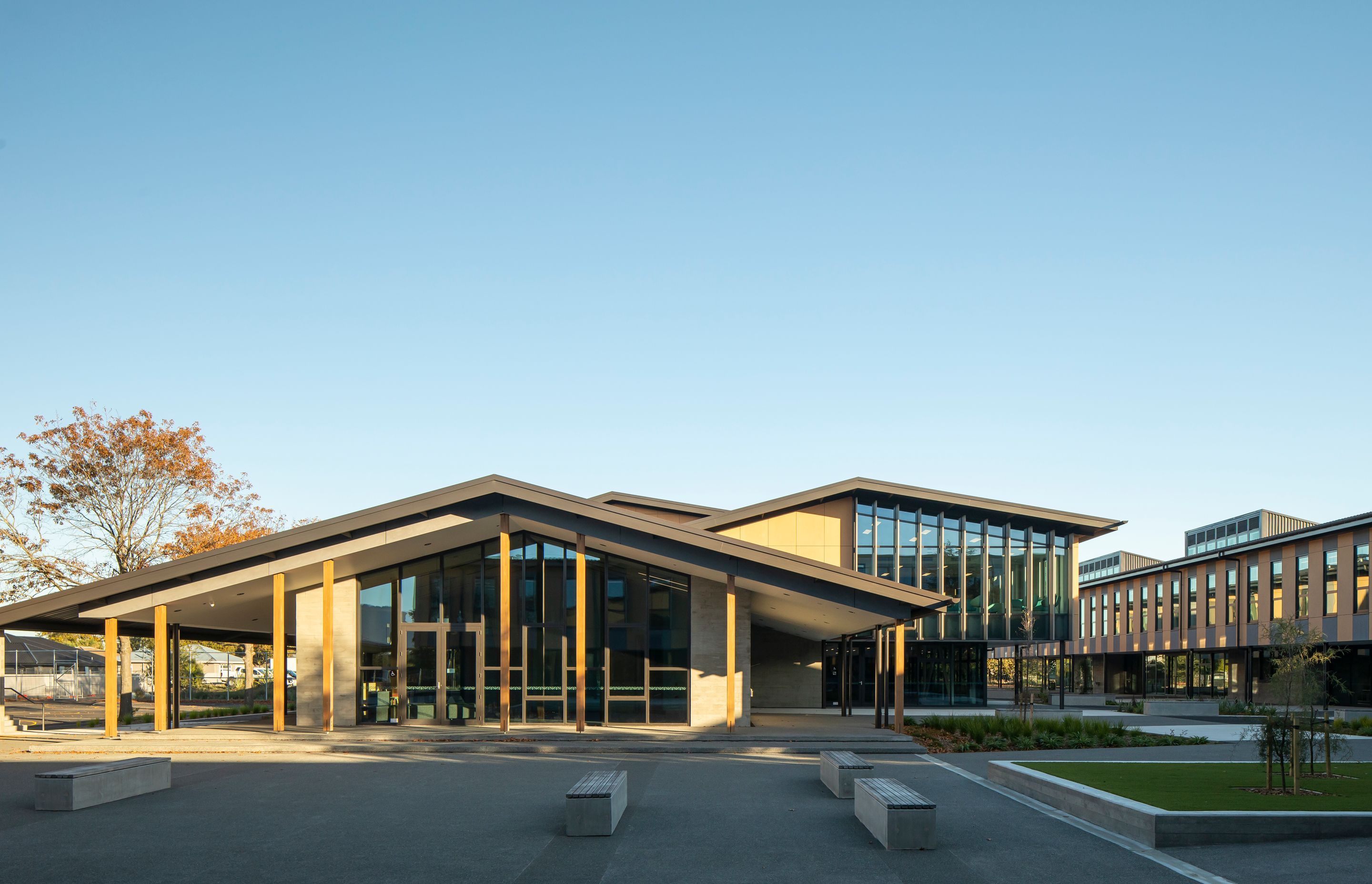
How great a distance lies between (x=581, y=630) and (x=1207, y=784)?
13.7 metres

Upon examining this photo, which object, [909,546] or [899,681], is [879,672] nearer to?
[899,681]

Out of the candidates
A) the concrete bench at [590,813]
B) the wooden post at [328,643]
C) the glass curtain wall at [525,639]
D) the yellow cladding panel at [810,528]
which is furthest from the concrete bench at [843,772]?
the yellow cladding panel at [810,528]

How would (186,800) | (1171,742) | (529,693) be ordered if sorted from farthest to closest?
(529,693)
(1171,742)
(186,800)

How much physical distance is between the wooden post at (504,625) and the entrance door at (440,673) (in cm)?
259

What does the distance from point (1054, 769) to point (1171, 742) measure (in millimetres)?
9978

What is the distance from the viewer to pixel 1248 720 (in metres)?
34.3

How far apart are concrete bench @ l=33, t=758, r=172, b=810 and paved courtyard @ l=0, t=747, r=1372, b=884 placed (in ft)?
0.81

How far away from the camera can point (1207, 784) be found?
14.5 meters

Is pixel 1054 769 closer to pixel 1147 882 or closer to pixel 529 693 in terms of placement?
pixel 1147 882

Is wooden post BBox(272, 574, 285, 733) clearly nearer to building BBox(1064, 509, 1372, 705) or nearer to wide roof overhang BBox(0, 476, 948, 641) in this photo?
wide roof overhang BBox(0, 476, 948, 641)

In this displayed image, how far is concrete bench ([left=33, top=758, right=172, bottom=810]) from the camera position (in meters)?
13.8

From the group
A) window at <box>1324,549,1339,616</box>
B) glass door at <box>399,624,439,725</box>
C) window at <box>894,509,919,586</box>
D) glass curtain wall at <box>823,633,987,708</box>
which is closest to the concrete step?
glass door at <box>399,624,439,725</box>

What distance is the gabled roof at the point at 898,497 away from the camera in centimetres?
3769

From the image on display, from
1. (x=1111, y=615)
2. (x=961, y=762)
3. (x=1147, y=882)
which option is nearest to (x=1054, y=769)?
(x=961, y=762)
